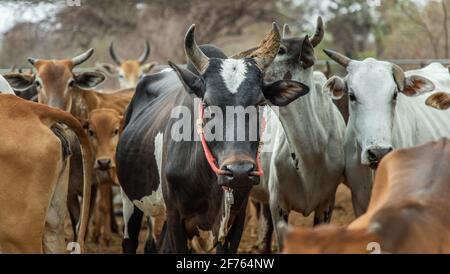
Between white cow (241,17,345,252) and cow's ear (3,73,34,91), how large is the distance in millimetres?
2818

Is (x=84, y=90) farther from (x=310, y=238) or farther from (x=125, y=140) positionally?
(x=310, y=238)

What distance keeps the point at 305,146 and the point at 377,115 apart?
0.74m

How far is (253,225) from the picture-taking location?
11180 mm

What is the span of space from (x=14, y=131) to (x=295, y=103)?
2.21 m

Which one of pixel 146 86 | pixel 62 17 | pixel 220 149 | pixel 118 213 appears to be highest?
pixel 62 17

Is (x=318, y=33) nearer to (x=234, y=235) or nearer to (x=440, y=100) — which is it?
(x=440, y=100)

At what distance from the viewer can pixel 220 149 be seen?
5.59 m

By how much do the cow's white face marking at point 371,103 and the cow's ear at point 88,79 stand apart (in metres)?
3.32

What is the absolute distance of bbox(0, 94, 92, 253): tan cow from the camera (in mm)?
5383

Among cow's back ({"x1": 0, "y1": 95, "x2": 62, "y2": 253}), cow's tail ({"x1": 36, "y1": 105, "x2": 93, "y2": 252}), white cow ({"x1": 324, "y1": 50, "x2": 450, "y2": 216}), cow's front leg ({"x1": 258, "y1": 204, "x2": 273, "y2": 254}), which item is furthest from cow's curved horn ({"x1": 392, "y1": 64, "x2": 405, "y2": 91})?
cow's front leg ({"x1": 258, "y1": 204, "x2": 273, "y2": 254})

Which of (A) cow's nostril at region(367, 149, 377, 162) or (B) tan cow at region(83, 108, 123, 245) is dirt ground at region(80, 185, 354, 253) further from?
(A) cow's nostril at region(367, 149, 377, 162)

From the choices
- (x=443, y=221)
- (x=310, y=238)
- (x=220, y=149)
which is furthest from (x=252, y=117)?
(x=310, y=238)

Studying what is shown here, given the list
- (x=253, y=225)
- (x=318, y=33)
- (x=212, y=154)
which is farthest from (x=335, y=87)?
(x=253, y=225)
